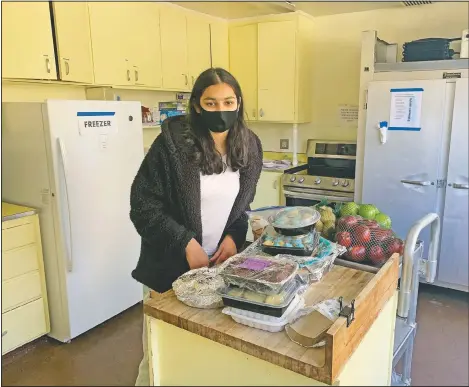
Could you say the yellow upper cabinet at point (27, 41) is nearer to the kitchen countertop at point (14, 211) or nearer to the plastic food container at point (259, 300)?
the kitchen countertop at point (14, 211)

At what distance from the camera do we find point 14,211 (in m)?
2.38

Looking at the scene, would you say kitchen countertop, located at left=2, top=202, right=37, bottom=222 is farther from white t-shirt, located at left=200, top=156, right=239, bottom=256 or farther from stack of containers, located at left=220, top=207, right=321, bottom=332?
stack of containers, located at left=220, top=207, right=321, bottom=332

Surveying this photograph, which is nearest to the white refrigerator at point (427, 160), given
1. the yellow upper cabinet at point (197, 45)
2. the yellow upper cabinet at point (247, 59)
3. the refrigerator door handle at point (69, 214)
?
the yellow upper cabinet at point (247, 59)

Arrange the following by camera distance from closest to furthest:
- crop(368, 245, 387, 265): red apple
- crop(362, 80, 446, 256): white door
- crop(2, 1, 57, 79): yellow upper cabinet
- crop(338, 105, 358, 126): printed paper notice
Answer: crop(368, 245, 387, 265): red apple < crop(2, 1, 57, 79): yellow upper cabinet < crop(362, 80, 446, 256): white door < crop(338, 105, 358, 126): printed paper notice

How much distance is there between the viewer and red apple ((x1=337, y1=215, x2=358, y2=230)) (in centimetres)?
135

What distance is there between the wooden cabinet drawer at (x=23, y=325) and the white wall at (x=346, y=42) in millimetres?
2725

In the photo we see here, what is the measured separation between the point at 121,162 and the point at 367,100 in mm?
1867

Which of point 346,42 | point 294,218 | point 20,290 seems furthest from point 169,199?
point 346,42

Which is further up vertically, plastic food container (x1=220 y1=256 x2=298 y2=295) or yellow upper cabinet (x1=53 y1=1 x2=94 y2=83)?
yellow upper cabinet (x1=53 y1=1 x2=94 y2=83)

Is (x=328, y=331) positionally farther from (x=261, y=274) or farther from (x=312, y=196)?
(x=312, y=196)

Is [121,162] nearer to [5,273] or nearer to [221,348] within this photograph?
[5,273]

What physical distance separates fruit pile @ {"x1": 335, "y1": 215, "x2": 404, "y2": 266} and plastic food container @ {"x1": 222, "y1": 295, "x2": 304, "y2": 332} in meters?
0.41

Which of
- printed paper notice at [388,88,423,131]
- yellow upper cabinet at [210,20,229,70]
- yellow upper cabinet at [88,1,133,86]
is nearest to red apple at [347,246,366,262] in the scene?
printed paper notice at [388,88,423,131]

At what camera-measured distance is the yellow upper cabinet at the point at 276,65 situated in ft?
12.3
